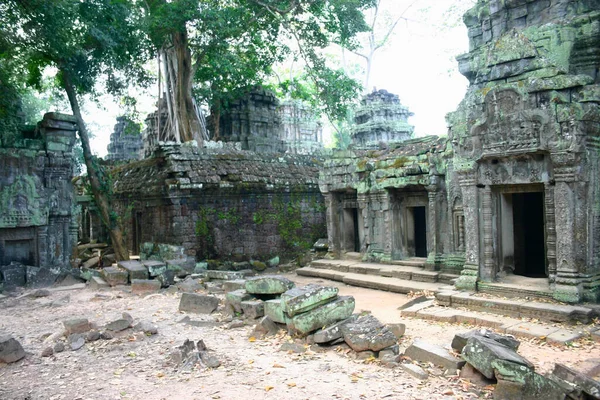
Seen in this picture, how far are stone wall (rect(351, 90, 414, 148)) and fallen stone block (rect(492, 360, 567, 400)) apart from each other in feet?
65.8

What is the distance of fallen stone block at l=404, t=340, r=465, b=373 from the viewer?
18.2 feet

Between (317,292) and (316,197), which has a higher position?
(316,197)

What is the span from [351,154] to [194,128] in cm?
709

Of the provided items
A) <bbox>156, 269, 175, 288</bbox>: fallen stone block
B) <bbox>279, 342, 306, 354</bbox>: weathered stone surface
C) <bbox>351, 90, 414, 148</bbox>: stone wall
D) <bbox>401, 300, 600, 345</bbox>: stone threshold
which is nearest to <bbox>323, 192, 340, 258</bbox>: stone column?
Answer: <bbox>156, 269, 175, 288</bbox>: fallen stone block

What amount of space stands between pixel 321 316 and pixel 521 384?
2985 millimetres

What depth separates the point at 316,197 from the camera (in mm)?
16500

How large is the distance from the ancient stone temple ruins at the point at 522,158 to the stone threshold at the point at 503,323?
2.60 ft

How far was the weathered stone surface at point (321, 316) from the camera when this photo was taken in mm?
6969

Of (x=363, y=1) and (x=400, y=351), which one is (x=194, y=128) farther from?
(x=400, y=351)

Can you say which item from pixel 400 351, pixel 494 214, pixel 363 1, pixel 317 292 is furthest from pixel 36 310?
pixel 363 1

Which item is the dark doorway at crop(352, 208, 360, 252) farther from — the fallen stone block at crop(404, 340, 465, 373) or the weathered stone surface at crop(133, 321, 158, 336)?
the fallen stone block at crop(404, 340, 465, 373)

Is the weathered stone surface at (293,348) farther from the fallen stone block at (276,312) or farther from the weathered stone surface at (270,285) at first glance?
the weathered stone surface at (270,285)

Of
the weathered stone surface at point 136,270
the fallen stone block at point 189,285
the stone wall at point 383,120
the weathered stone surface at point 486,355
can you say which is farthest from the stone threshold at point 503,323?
the stone wall at point 383,120

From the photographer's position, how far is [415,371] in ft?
18.1
